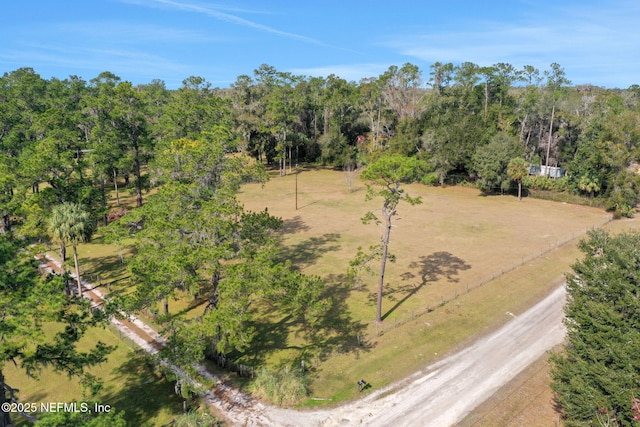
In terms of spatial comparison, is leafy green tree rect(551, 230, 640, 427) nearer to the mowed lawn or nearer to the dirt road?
the dirt road

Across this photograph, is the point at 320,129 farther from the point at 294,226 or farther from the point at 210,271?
the point at 210,271

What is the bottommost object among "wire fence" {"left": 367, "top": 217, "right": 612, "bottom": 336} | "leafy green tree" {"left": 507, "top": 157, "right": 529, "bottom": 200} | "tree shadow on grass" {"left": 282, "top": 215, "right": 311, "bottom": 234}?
"wire fence" {"left": 367, "top": 217, "right": 612, "bottom": 336}

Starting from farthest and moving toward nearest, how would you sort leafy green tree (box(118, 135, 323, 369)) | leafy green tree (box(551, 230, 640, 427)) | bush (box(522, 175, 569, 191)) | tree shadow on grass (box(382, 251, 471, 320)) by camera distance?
bush (box(522, 175, 569, 191))
tree shadow on grass (box(382, 251, 471, 320))
leafy green tree (box(118, 135, 323, 369))
leafy green tree (box(551, 230, 640, 427))

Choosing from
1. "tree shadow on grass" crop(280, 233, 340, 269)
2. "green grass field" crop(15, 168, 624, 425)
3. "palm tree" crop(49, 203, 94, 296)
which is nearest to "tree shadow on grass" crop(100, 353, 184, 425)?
"green grass field" crop(15, 168, 624, 425)

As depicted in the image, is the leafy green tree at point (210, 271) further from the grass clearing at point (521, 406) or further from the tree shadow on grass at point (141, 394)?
the grass clearing at point (521, 406)

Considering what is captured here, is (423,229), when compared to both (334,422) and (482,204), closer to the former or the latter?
(482,204)

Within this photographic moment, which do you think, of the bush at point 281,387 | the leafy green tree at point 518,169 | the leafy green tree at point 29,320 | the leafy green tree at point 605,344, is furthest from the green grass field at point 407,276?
the leafy green tree at point 605,344

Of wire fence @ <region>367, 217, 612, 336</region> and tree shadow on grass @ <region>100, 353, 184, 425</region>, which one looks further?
wire fence @ <region>367, 217, 612, 336</region>
